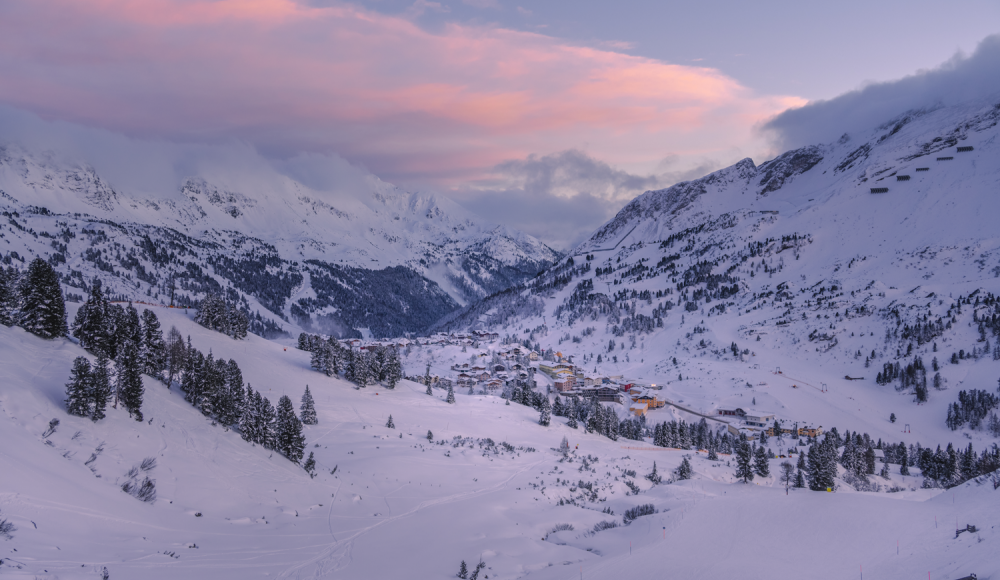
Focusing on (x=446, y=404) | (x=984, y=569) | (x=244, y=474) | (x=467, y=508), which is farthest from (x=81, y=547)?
(x=446, y=404)

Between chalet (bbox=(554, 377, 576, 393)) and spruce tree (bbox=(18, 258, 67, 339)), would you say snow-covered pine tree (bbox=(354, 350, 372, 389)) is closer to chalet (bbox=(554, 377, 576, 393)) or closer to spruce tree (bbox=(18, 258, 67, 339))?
spruce tree (bbox=(18, 258, 67, 339))

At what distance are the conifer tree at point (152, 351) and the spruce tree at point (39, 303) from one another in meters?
5.72

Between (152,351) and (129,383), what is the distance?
1214 cm

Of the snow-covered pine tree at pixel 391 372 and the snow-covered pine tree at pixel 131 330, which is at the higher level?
the snow-covered pine tree at pixel 131 330

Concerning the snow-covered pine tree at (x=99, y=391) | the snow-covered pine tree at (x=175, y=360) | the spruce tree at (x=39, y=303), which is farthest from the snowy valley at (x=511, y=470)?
the snow-covered pine tree at (x=175, y=360)

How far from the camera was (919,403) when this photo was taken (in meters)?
90.8

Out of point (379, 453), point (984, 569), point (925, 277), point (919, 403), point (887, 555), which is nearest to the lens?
point (984, 569)

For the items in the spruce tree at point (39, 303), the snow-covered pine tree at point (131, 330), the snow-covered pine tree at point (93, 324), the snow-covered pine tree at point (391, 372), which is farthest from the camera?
the snow-covered pine tree at point (391, 372)

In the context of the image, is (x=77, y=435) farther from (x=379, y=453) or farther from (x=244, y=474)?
(x=379, y=453)

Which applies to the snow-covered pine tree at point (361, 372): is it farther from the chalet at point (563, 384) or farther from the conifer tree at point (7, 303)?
the chalet at point (563, 384)

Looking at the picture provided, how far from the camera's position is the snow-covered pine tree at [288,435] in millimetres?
37250

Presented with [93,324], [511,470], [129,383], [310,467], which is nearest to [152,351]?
[93,324]

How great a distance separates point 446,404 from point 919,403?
270ft

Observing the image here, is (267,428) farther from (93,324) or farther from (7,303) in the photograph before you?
(7,303)
